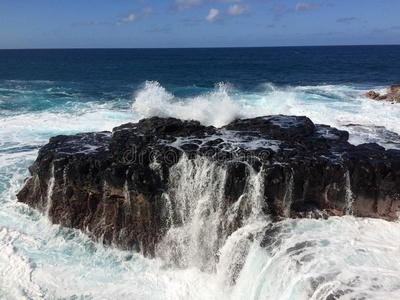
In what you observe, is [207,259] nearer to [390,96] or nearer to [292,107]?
[292,107]

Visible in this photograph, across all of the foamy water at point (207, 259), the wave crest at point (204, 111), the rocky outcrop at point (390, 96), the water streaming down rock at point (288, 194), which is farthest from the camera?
the rocky outcrop at point (390, 96)

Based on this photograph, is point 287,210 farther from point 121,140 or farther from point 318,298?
point 121,140

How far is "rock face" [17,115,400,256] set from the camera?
37.2 ft

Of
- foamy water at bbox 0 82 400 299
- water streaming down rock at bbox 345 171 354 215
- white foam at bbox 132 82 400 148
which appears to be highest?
white foam at bbox 132 82 400 148

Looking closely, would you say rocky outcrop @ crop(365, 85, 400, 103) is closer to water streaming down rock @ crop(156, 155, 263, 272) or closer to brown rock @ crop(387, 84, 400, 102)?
brown rock @ crop(387, 84, 400, 102)

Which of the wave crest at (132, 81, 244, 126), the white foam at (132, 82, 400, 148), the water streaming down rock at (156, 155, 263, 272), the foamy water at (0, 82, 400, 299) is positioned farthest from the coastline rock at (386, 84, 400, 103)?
the water streaming down rock at (156, 155, 263, 272)

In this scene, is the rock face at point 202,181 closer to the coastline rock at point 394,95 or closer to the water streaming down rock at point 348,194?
the water streaming down rock at point 348,194

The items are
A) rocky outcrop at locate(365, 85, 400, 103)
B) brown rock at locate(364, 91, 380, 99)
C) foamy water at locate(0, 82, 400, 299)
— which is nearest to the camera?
foamy water at locate(0, 82, 400, 299)

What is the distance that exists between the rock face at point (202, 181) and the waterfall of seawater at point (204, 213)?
4 centimetres

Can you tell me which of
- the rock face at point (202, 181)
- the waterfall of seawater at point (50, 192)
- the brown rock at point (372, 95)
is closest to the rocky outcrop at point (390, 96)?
the brown rock at point (372, 95)

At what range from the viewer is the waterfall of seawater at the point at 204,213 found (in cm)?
1135

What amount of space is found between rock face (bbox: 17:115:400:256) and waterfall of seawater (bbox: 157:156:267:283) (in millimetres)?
36

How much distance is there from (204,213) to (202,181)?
3.69 ft

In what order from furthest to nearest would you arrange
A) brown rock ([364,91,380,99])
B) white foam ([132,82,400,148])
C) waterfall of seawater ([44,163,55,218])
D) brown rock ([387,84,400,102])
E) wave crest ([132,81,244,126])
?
brown rock ([364,91,380,99]) < brown rock ([387,84,400,102]) < white foam ([132,82,400,148]) < wave crest ([132,81,244,126]) < waterfall of seawater ([44,163,55,218])
